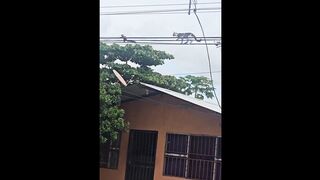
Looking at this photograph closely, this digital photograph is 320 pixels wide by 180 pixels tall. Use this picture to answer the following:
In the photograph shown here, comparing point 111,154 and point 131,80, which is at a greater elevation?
point 131,80

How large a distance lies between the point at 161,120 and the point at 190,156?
1.60 feet

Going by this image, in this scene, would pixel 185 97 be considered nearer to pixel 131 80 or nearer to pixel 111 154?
pixel 131 80

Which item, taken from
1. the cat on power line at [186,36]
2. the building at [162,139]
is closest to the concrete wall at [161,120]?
the building at [162,139]

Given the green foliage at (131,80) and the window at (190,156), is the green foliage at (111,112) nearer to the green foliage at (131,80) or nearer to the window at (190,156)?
the green foliage at (131,80)

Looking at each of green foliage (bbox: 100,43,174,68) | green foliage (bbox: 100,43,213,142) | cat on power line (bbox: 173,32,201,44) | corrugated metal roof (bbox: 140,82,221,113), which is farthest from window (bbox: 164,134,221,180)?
cat on power line (bbox: 173,32,201,44)

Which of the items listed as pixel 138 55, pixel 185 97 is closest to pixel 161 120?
pixel 185 97

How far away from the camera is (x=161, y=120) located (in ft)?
13.6

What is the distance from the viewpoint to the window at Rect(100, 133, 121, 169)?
3.91 meters

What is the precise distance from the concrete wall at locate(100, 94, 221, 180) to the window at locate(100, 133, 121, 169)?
1.9 inches
